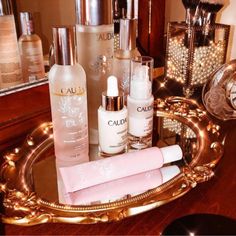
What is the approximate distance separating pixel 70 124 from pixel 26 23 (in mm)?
217

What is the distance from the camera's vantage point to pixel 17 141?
51 cm

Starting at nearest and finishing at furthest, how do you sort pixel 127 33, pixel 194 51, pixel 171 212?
pixel 171 212 < pixel 127 33 < pixel 194 51

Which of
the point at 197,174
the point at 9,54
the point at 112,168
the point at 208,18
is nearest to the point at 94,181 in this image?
the point at 112,168

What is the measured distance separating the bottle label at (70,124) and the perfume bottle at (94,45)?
54mm

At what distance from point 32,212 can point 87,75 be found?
0.70ft

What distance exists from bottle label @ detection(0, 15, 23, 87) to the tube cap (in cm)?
15

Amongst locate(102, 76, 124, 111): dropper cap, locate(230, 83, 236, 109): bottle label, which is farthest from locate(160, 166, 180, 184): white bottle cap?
locate(230, 83, 236, 109): bottle label

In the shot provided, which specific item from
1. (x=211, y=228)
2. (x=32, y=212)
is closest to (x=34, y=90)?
(x=32, y=212)

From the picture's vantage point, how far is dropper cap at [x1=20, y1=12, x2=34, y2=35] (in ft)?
1.72

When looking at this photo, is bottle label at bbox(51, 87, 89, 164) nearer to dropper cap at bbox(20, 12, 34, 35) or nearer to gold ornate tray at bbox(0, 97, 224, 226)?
gold ornate tray at bbox(0, 97, 224, 226)

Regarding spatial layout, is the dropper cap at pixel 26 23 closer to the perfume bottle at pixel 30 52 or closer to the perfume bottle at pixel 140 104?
the perfume bottle at pixel 30 52

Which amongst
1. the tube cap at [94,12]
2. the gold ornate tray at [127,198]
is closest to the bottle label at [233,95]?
the gold ornate tray at [127,198]

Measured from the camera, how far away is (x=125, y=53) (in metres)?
0.50

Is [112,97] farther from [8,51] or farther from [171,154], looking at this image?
[8,51]
